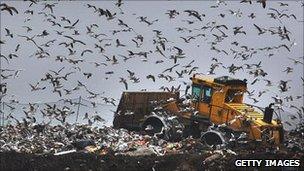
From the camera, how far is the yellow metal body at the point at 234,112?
17875 mm

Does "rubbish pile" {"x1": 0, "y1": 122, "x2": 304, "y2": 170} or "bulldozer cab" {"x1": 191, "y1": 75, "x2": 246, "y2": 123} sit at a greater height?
"bulldozer cab" {"x1": 191, "y1": 75, "x2": 246, "y2": 123}

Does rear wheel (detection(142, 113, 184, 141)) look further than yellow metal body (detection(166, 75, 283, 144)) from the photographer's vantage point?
Yes

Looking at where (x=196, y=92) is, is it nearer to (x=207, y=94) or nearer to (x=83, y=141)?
(x=207, y=94)

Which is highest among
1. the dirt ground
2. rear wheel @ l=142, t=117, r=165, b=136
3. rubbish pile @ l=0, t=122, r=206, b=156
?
rear wheel @ l=142, t=117, r=165, b=136

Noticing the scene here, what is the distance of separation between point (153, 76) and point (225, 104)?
3682 millimetres

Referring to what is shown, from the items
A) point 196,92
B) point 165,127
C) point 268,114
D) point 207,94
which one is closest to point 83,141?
point 165,127

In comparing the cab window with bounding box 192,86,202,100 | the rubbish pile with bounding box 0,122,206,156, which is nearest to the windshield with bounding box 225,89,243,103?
the cab window with bounding box 192,86,202,100

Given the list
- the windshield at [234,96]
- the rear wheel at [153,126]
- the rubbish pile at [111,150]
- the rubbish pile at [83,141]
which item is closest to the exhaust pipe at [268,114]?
the rubbish pile at [111,150]

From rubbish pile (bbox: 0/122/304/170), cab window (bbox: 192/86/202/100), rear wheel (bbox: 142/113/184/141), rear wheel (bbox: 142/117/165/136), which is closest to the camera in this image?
rubbish pile (bbox: 0/122/304/170)

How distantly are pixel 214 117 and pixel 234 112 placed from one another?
3.14ft

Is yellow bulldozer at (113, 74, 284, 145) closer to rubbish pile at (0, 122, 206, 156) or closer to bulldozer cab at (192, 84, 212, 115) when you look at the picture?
bulldozer cab at (192, 84, 212, 115)

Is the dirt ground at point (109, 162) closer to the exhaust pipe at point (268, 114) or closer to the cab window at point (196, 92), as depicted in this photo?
the exhaust pipe at point (268, 114)

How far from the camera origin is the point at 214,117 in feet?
61.8

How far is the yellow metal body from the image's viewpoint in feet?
58.6
